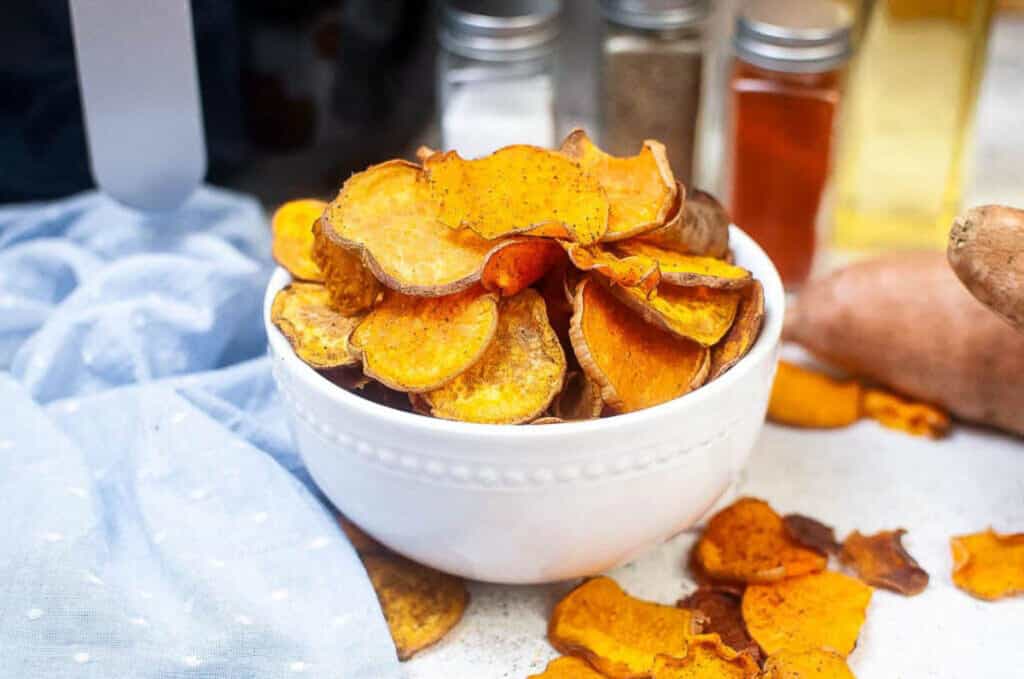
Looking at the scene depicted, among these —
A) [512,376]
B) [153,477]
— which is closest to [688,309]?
[512,376]

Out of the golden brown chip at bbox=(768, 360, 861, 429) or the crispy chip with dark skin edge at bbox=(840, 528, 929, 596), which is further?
the golden brown chip at bbox=(768, 360, 861, 429)

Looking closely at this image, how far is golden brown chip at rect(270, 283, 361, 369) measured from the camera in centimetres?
64

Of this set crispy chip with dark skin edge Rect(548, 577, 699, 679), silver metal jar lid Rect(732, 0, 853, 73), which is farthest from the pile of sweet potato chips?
silver metal jar lid Rect(732, 0, 853, 73)

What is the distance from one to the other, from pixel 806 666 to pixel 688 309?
0.20 m

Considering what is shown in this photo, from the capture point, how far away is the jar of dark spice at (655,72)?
3.45 feet

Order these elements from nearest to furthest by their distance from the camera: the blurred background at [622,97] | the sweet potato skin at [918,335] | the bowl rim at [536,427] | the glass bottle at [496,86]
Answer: the bowl rim at [536,427] → the sweet potato skin at [918,335] → the blurred background at [622,97] → the glass bottle at [496,86]

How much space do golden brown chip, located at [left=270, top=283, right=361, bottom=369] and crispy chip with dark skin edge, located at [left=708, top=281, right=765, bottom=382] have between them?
0.63ft

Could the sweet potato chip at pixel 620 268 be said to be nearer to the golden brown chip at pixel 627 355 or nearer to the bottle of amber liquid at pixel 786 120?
the golden brown chip at pixel 627 355

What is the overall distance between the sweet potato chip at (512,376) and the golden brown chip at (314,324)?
6 cm

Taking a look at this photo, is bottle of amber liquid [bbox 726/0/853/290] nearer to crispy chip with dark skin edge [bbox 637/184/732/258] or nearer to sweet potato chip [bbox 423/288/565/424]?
crispy chip with dark skin edge [bbox 637/184/732/258]

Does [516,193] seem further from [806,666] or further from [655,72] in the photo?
[655,72]

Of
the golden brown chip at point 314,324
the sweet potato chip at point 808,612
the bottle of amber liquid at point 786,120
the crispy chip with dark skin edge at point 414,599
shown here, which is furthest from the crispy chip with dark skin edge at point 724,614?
the bottle of amber liquid at point 786,120

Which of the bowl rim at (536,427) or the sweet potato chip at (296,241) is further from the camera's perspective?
the sweet potato chip at (296,241)

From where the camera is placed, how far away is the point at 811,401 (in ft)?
2.89
